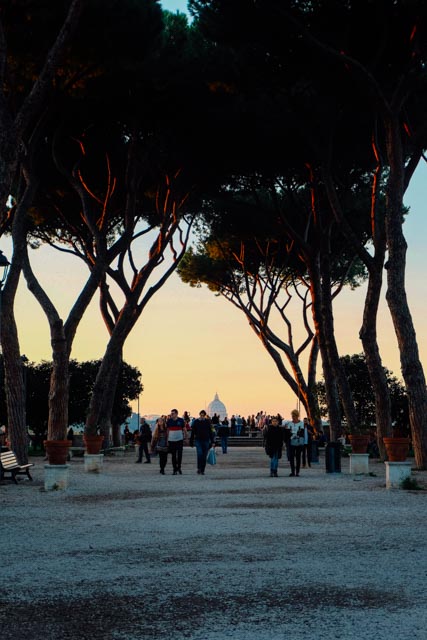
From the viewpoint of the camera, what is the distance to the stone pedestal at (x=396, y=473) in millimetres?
17297

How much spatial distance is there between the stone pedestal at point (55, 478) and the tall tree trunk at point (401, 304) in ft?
24.3

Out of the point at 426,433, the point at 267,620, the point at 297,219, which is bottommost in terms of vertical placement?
the point at 267,620

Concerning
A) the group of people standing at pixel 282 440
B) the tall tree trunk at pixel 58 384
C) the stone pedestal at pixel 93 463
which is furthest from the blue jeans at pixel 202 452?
the tall tree trunk at pixel 58 384

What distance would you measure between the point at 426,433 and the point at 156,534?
11.5 m

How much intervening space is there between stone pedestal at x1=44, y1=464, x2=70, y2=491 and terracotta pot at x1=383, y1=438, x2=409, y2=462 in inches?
230

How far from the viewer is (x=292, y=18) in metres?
20.2

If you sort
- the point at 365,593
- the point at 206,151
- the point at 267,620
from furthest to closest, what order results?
the point at 206,151
the point at 365,593
the point at 267,620

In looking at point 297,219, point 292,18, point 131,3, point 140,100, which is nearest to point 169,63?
point 140,100

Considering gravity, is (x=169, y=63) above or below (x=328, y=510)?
above

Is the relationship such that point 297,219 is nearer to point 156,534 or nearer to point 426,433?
point 426,433

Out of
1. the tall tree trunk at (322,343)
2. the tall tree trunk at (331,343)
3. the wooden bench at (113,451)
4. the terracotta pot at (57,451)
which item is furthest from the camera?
the wooden bench at (113,451)

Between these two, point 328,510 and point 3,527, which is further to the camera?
point 328,510

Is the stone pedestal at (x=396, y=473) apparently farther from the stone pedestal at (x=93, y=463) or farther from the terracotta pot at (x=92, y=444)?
the terracotta pot at (x=92, y=444)

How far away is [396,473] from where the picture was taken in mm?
17359
